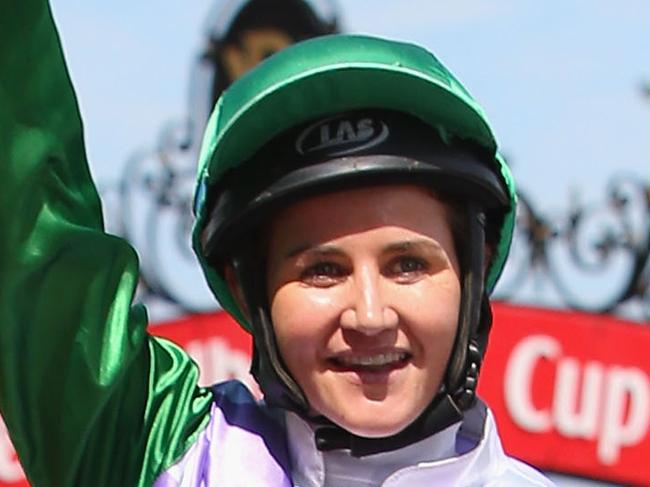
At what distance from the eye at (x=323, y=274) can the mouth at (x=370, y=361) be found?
65 millimetres

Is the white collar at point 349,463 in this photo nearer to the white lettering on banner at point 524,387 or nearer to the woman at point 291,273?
the woman at point 291,273

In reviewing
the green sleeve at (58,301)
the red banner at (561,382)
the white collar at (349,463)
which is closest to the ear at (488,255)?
the white collar at (349,463)

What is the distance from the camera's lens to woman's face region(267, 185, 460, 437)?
1.39m

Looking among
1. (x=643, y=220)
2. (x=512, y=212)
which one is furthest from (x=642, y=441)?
(x=512, y=212)

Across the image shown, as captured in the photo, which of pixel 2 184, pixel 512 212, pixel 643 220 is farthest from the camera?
pixel 643 220

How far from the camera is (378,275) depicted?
1400mm

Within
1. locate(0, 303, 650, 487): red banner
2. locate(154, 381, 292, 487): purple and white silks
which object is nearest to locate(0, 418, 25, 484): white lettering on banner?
locate(0, 303, 650, 487): red banner

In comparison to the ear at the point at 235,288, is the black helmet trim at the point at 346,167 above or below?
above

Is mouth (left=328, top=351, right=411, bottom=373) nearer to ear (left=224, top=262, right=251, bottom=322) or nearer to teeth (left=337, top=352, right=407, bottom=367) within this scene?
teeth (left=337, top=352, right=407, bottom=367)

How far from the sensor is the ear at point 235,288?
1.51m

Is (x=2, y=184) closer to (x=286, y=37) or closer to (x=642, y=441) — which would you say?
(x=286, y=37)

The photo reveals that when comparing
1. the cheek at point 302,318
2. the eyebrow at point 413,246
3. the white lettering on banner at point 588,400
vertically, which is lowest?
the white lettering on banner at point 588,400

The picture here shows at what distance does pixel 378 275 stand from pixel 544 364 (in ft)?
12.1

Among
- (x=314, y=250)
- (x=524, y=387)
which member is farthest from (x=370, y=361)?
(x=524, y=387)
